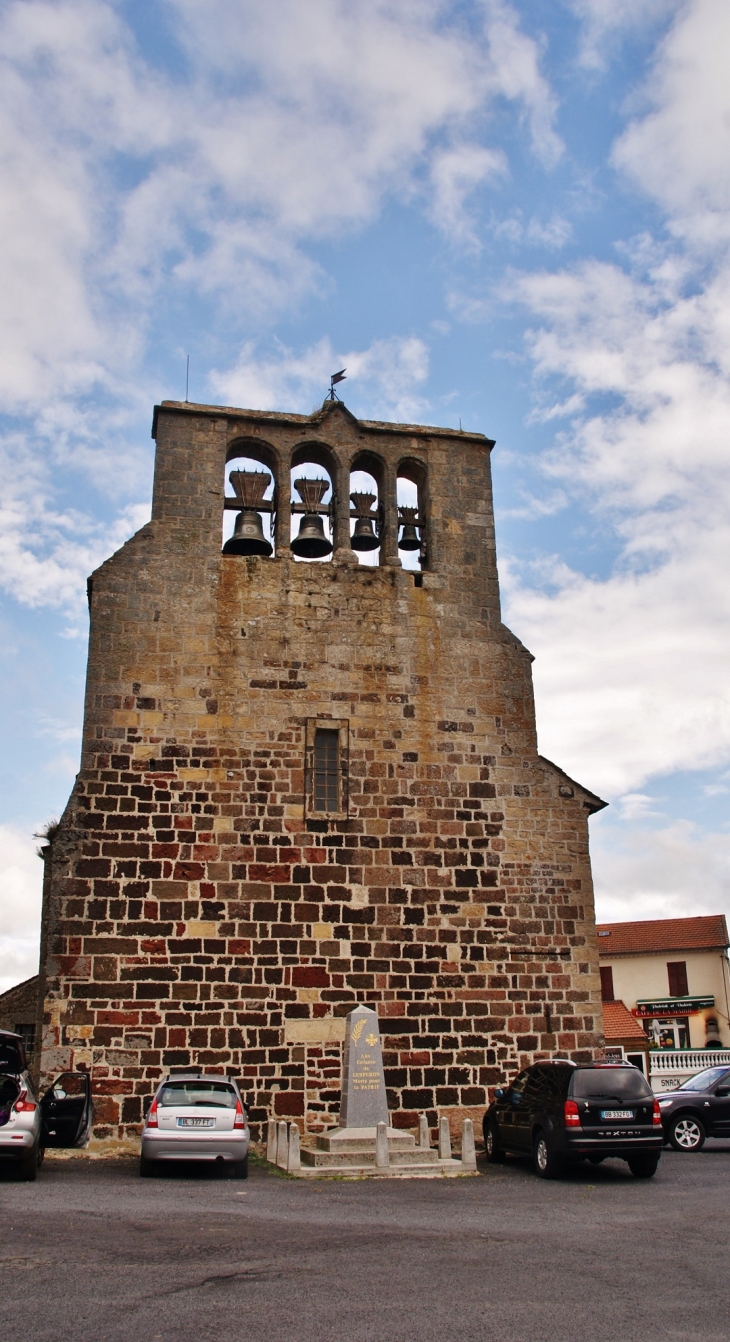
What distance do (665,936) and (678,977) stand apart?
1.82 meters

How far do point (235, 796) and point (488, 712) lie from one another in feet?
12.6

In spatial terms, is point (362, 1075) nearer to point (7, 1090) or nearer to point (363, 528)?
point (7, 1090)

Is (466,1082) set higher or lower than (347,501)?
lower

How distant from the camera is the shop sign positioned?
43938 mm

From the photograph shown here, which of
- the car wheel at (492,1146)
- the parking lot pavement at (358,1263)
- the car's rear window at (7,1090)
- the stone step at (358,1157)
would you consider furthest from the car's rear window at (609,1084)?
the car's rear window at (7,1090)

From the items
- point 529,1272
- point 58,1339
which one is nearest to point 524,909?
point 529,1272

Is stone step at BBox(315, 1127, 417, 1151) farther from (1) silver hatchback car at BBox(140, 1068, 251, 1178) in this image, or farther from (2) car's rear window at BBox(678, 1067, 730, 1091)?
(2) car's rear window at BBox(678, 1067, 730, 1091)

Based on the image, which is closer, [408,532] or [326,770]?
[326,770]

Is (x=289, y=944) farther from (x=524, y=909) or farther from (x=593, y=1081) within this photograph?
(x=593, y=1081)

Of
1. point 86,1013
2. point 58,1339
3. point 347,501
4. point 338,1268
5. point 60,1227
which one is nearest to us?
point 58,1339

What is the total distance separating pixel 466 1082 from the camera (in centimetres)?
1398

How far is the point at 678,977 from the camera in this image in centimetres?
4484

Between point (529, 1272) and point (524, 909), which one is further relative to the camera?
point (524, 909)

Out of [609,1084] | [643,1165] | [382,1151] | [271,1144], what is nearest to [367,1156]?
[382,1151]
